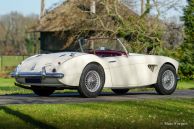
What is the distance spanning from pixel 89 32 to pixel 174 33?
17.6 feet

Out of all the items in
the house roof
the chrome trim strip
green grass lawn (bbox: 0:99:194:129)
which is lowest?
green grass lawn (bbox: 0:99:194:129)

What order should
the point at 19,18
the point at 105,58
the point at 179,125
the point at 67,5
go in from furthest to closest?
the point at 19,18 < the point at 67,5 < the point at 105,58 < the point at 179,125

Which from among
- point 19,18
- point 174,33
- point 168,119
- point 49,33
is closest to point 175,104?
point 168,119

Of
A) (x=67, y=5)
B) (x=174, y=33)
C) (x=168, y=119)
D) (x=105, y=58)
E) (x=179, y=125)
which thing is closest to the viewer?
(x=179, y=125)

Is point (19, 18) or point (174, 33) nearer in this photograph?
point (174, 33)

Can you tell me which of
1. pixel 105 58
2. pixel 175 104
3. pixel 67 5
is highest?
pixel 67 5

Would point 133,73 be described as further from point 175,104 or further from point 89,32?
point 89,32

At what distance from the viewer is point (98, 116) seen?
7.56 m

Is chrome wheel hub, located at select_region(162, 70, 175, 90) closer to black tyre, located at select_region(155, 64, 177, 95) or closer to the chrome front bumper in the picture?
black tyre, located at select_region(155, 64, 177, 95)

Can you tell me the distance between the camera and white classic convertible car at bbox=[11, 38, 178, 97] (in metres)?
10.6

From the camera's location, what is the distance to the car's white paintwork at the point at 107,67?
416 inches

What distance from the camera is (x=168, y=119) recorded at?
7453 mm

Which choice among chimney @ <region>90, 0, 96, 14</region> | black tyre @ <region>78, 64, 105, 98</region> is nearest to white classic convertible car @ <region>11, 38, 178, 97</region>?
black tyre @ <region>78, 64, 105, 98</region>

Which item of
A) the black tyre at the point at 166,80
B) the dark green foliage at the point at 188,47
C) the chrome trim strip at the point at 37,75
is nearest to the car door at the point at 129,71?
the black tyre at the point at 166,80
